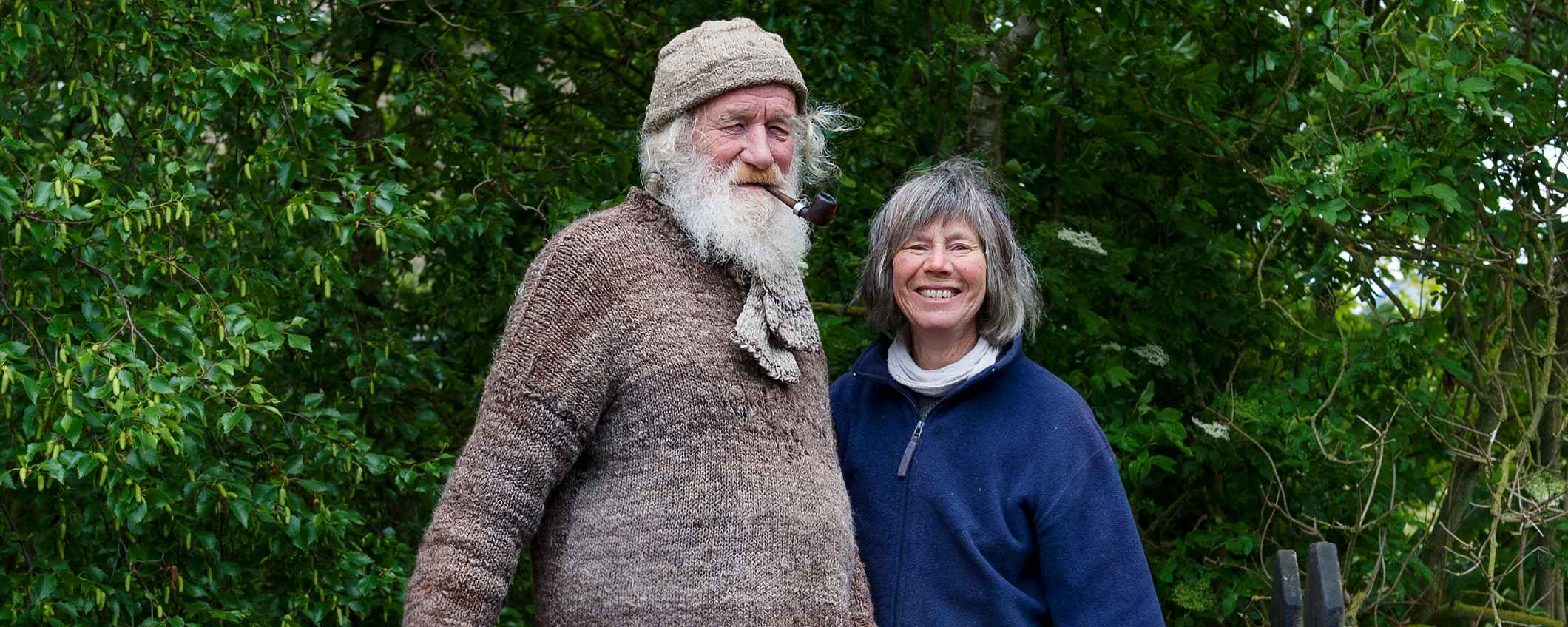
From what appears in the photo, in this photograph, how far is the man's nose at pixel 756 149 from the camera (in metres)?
2.27

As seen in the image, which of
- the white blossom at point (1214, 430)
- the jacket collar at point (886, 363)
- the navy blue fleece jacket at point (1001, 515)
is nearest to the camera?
the navy blue fleece jacket at point (1001, 515)

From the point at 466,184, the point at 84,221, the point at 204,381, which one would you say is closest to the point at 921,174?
the point at 204,381

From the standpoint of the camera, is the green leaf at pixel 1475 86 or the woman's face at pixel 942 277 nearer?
the woman's face at pixel 942 277

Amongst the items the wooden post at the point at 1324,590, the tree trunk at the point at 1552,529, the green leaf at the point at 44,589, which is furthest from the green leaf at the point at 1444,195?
the green leaf at the point at 44,589

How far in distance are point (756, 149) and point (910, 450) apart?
561 mm

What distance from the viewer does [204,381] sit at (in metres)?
2.87

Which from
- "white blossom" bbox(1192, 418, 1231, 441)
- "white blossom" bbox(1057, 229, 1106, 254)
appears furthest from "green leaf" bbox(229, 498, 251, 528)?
"white blossom" bbox(1192, 418, 1231, 441)

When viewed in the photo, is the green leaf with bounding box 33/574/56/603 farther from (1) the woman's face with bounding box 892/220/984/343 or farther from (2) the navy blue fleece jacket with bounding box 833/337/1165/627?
(1) the woman's face with bounding box 892/220/984/343

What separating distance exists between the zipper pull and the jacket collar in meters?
0.07

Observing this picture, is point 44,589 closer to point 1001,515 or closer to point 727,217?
point 727,217

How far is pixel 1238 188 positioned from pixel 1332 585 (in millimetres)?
2190

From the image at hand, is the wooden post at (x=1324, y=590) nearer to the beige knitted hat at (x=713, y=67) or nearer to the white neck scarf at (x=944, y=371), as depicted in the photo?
the white neck scarf at (x=944, y=371)

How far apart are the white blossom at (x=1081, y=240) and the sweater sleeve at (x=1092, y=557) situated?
177cm

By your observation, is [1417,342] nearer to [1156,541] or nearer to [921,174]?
[1156,541]
